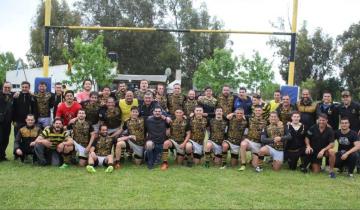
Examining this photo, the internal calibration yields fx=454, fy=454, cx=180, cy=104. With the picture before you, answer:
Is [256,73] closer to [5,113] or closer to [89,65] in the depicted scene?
[89,65]

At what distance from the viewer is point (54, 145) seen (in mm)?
8664

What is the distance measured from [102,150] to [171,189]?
2351 millimetres

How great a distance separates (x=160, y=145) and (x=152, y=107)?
0.87 m

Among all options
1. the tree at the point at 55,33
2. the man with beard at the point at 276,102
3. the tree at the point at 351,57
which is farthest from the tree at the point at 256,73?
the man with beard at the point at 276,102

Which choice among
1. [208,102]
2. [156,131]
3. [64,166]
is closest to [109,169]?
[64,166]

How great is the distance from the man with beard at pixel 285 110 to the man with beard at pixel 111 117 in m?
3.29

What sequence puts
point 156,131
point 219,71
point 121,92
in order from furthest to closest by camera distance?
1. point 219,71
2. point 121,92
3. point 156,131

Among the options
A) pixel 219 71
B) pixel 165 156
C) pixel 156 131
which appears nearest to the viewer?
pixel 165 156

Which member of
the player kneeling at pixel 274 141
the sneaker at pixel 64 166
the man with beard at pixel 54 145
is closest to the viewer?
the sneaker at pixel 64 166

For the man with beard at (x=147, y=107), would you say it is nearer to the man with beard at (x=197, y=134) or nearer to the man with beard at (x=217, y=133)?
the man with beard at (x=197, y=134)

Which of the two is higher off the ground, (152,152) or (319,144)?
(319,144)

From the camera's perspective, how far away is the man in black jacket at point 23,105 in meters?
9.15

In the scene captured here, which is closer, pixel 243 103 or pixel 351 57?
pixel 243 103

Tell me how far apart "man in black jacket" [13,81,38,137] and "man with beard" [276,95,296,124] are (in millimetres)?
Result: 5011
